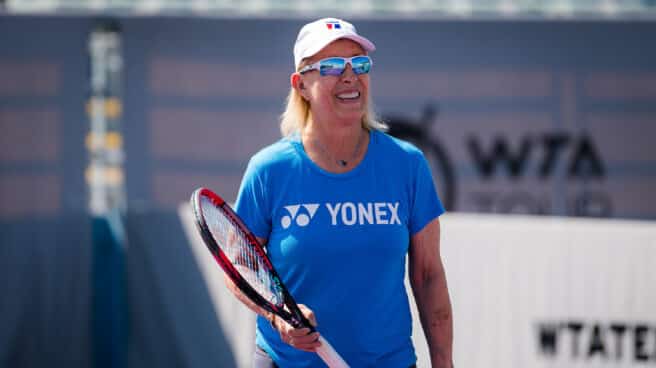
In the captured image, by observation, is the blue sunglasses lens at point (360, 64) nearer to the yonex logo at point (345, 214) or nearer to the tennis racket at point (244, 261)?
the yonex logo at point (345, 214)

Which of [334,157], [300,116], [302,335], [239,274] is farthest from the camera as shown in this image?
[300,116]

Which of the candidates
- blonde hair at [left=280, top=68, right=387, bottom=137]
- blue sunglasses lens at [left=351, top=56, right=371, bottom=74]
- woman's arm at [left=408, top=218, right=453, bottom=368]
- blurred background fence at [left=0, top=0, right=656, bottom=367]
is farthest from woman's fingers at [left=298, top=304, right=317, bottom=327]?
blurred background fence at [left=0, top=0, right=656, bottom=367]

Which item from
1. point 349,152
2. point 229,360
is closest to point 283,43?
point 229,360

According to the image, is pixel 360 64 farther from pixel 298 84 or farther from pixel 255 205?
pixel 255 205

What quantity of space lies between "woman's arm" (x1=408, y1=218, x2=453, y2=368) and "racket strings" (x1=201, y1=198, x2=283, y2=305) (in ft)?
1.42

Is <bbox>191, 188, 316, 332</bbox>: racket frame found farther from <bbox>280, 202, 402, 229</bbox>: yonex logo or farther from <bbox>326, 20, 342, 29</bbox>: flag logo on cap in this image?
<bbox>326, 20, 342, 29</bbox>: flag logo on cap

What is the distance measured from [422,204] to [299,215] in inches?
13.9

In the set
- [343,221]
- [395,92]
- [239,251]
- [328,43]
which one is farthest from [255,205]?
[395,92]

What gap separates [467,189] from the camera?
28.9 ft

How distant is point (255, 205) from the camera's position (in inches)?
110

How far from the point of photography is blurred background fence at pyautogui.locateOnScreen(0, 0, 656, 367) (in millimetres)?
8484

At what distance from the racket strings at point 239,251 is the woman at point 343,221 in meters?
0.05

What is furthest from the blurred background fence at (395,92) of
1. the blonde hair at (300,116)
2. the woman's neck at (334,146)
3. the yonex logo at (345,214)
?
the yonex logo at (345,214)

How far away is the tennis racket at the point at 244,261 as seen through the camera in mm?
2678
